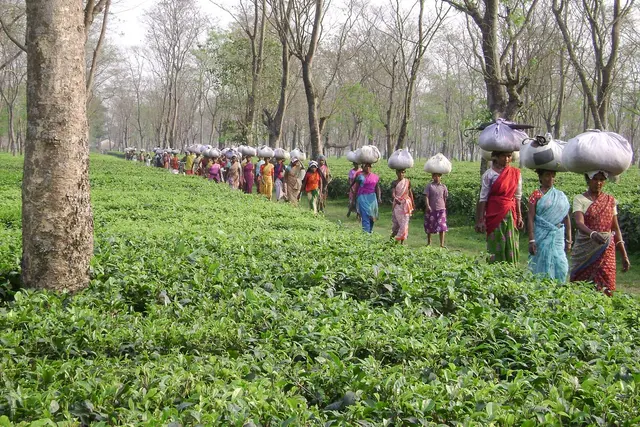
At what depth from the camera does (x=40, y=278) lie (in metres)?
4.55

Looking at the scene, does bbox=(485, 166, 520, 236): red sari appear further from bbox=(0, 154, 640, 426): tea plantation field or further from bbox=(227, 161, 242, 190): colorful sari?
bbox=(227, 161, 242, 190): colorful sari

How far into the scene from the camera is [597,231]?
243 inches

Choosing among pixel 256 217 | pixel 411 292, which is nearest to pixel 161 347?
pixel 411 292

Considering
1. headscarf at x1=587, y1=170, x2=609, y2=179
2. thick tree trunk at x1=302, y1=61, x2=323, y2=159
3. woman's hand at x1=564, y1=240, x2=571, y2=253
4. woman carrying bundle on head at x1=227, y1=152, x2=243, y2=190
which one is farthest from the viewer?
woman carrying bundle on head at x1=227, y1=152, x2=243, y2=190

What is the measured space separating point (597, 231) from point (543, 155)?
44.4 inches

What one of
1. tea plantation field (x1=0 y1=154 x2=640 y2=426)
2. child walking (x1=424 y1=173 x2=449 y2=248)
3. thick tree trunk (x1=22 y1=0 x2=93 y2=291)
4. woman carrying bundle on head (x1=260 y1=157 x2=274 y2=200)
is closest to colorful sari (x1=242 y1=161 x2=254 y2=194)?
woman carrying bundle on head (x1=260 y1=157 x2=274 y2=200)

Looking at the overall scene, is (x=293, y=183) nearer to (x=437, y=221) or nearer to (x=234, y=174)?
(x=234, y=174)

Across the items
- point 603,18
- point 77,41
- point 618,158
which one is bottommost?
point 618,158

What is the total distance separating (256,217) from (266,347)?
553 centimetres

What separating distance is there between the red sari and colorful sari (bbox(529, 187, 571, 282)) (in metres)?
0.38

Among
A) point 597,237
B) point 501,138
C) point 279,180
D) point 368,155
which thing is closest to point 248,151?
point 279,180

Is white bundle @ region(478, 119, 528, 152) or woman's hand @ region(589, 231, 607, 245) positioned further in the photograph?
white bundle @ region(478, 119, 528, 152)

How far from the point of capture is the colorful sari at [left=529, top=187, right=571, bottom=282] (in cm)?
670

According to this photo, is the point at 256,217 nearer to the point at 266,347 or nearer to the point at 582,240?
the point at 582,240
